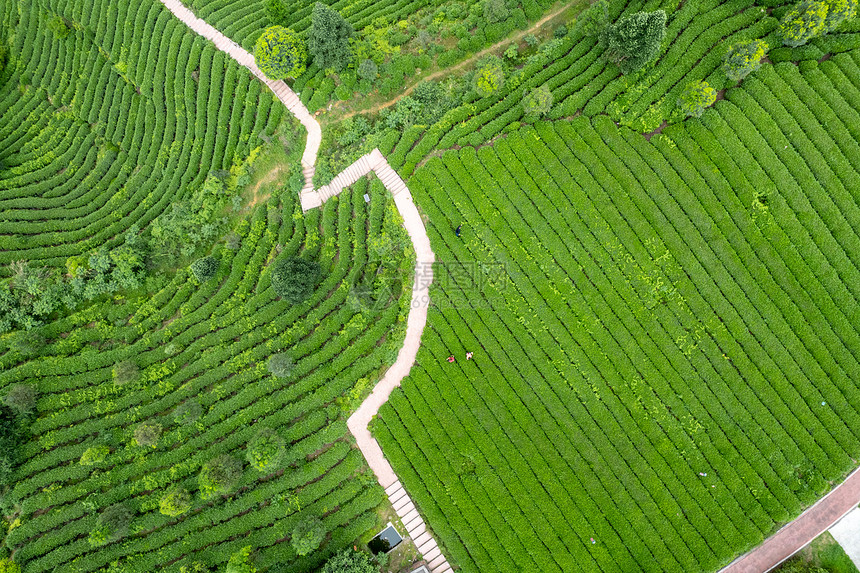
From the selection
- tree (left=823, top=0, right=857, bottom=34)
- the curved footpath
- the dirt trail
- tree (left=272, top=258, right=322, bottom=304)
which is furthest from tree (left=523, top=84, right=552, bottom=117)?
tree (left=272, top=258, right=322, bottom=304)

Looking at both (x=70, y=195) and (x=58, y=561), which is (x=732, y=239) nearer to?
(x=58, y=561)

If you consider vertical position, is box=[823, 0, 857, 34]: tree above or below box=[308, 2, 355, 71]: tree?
below

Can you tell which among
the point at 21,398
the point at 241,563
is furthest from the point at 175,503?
the point at 21,398

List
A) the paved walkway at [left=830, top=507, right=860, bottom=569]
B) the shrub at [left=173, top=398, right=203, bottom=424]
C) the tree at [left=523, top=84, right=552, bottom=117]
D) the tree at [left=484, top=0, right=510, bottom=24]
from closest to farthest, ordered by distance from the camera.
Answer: the paved walkway at [left=830, top=507, right=860, bottom=569]
the tree at [left=523, top=84, right=552, bottom=117]
the shrub at [left=173, top=398, right=203, bottom=424]
the tree at [left=484, top=0, right=510, bottom=24]

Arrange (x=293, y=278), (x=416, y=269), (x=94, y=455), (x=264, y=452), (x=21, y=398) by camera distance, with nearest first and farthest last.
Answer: (x=264, y=452)
(x=293, y=278)
(x=94, y=455)
(x=21, y=398)
(x=416, y=269)

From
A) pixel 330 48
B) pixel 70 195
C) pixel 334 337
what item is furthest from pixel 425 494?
pixel 70 195

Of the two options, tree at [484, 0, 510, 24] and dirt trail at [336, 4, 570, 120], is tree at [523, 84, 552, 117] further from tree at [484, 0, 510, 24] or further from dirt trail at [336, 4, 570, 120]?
tree at [484, 0, 510, 24]

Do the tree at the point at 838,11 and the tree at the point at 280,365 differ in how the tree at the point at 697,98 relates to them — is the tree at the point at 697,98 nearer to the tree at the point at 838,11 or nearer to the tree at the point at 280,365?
the tree at the point at 838,11

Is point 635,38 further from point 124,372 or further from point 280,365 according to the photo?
point 124,372
